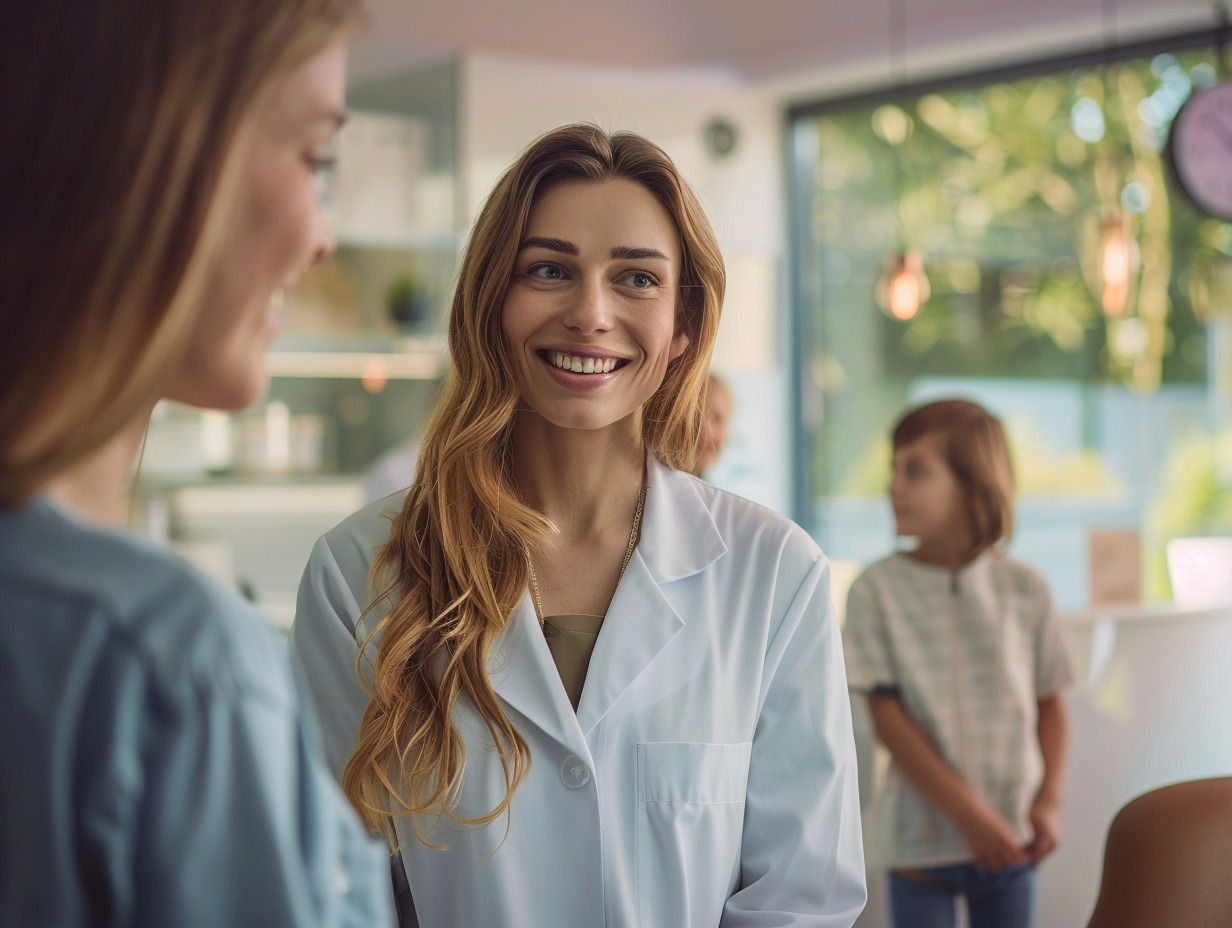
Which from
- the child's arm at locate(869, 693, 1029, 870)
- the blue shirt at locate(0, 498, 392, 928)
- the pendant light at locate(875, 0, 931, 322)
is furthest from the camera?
the pendant light at locate(875, 0, 931, 322)

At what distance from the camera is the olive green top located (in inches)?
56.0

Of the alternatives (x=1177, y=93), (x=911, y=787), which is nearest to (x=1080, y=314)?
(x=1177, y=93)

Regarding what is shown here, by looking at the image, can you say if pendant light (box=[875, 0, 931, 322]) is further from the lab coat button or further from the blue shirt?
the blue shirt

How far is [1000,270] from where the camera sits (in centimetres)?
533

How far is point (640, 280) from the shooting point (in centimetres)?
150

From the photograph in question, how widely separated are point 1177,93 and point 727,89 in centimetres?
184

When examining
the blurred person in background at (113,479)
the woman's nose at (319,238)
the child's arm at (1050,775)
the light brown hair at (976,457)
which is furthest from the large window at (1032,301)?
the blurred person in background at (113,479)

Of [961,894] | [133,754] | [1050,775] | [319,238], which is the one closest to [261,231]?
[319,238]

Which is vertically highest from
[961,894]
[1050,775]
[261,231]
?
[261,231]

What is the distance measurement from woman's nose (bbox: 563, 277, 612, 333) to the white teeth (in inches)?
1.4

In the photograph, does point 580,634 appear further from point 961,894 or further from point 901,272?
point 901,272

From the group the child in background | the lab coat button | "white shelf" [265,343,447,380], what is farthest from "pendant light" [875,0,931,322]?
the lab coat button

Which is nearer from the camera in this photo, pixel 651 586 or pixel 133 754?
pixel 133 754

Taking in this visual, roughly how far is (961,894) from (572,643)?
1417mm
